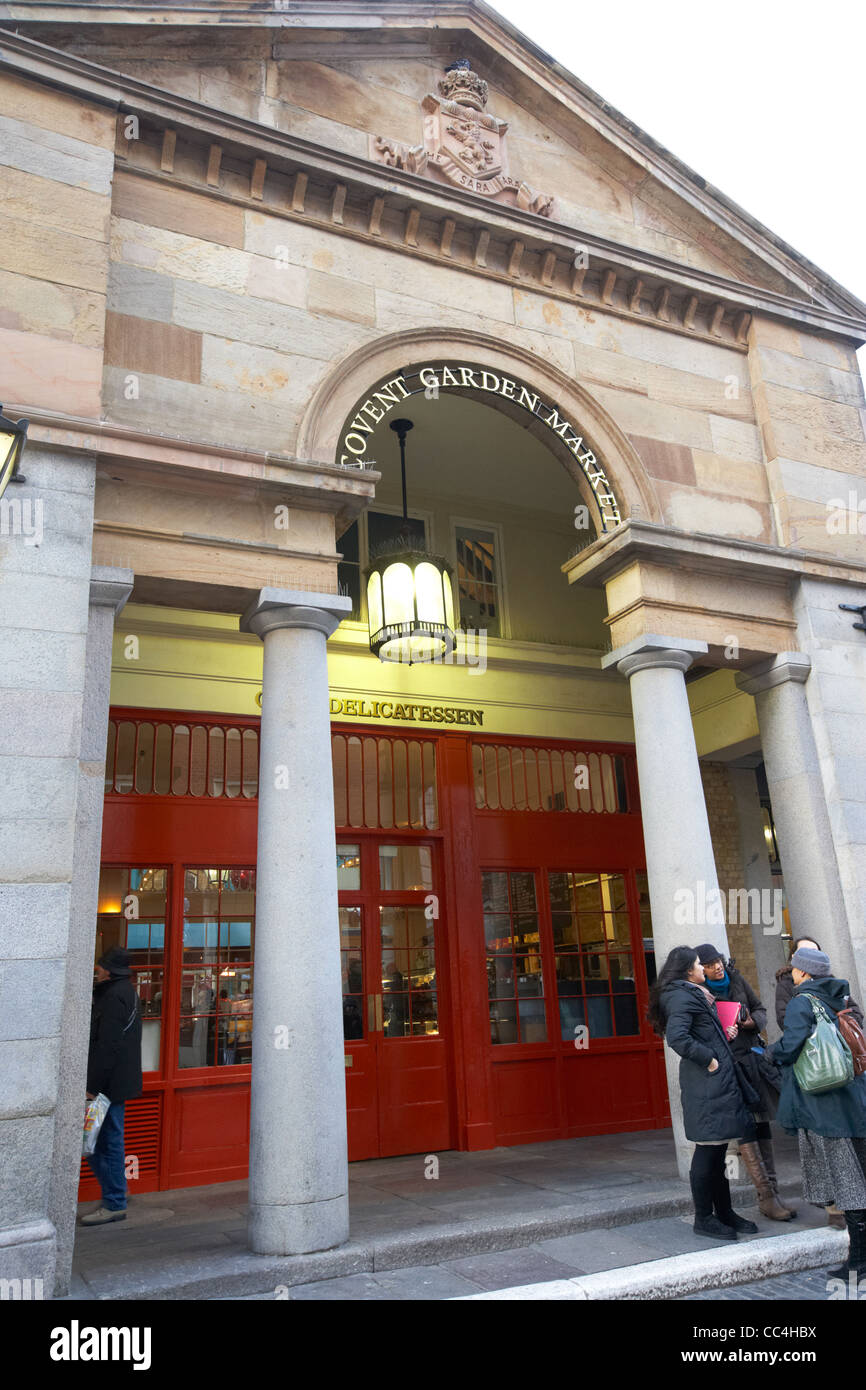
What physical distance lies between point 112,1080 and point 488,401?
5.90 metres

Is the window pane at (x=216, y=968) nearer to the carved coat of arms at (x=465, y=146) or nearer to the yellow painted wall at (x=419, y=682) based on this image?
the yellow painted wall at (x=419, y=682)

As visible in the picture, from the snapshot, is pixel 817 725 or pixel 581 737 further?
pixel 581 737

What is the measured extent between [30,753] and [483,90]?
7.02 meters

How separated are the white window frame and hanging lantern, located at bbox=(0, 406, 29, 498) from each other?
655 cm

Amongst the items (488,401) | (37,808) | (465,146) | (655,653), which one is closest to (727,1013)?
(655,653)

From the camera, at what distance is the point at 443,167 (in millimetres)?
8211

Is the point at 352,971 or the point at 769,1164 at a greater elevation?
the point at 352,971

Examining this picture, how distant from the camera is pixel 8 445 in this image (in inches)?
180

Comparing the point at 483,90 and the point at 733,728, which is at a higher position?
the point at 483,90

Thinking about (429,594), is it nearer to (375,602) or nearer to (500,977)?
(375,602)

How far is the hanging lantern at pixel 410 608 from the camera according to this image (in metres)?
8.41

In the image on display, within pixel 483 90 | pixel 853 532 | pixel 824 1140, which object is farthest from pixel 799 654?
pixel 483 90

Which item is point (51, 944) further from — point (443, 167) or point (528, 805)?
point (443, 167)

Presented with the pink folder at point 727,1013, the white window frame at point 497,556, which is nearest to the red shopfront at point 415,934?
the white window frame at point 497,556
